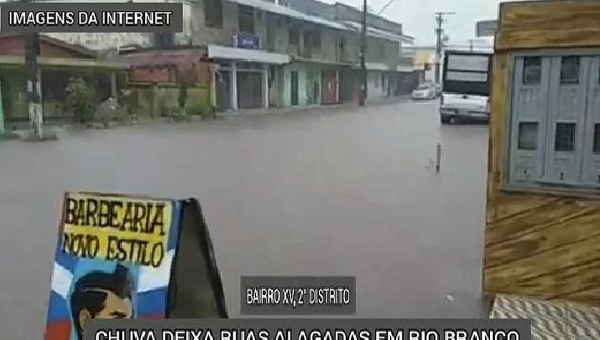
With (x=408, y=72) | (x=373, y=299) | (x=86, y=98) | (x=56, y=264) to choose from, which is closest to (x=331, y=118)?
(x=408, y=72)

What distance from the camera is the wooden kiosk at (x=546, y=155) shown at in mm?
1773

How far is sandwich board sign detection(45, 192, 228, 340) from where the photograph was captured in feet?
3.86

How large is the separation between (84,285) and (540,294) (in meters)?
1.36

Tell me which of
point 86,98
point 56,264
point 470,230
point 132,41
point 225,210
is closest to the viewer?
point 56,264

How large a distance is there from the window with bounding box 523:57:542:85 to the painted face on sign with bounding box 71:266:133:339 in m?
1.25

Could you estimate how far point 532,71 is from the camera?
1.84 m

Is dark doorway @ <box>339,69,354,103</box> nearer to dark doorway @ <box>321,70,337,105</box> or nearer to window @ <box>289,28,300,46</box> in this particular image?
dark doorway @ <box>321,70,337,105</box>

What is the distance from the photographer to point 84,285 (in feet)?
4.08

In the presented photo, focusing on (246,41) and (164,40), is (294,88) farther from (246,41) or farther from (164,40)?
(164,40)

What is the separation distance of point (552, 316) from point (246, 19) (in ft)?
5.14

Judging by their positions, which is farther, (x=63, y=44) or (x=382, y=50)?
(x=382, y=50)

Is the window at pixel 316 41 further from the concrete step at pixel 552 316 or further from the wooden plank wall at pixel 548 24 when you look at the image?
the concrete step at pixel 552 316

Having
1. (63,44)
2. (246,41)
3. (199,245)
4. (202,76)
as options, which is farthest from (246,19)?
(199,245)

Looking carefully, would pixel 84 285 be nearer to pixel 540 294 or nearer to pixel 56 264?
pixel 56 264
